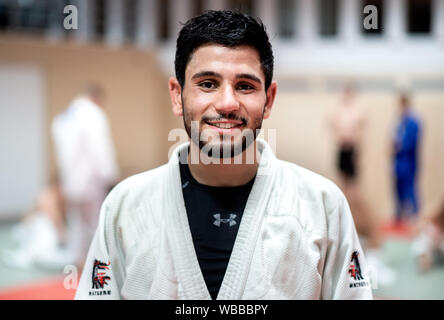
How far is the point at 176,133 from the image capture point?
1686 millimetres

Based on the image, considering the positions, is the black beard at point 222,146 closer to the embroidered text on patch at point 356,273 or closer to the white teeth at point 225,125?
the white teeth at point 225,125

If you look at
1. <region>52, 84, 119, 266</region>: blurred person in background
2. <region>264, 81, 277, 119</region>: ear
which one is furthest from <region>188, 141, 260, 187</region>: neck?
<region>52, 84, 119, 266</region>: blurred person in background

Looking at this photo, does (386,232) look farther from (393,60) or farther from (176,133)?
(176,133)

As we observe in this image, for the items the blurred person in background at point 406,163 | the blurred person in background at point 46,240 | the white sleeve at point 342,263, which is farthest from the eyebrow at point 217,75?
the blurred person in background at point 406,163

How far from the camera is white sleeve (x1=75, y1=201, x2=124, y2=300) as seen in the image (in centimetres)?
A: 150

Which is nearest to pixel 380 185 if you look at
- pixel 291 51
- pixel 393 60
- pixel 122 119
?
pixel 393 60

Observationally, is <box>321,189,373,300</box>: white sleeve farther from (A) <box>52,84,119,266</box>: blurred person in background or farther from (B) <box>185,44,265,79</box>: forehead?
(A) <box>52,84,119,266</box>: blurred person in background

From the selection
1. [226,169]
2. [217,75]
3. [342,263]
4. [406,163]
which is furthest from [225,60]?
[406,163]

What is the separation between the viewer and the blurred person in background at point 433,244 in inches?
195

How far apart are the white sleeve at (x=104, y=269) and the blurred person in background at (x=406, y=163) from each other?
6.47 m

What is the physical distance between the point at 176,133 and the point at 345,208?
585 mm

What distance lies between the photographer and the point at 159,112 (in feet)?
32.2

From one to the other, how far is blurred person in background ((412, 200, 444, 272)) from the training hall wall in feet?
7.79
